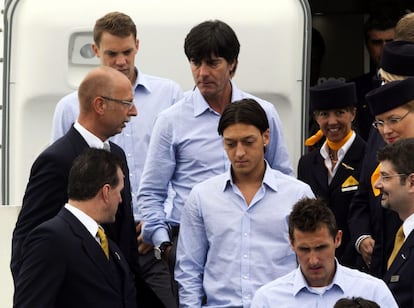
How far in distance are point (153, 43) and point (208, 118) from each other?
1218 mm

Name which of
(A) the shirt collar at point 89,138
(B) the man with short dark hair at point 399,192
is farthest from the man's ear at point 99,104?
(B) the man with short dark hair at point 399,192

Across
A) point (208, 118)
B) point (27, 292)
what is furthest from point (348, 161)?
point (27, 292)

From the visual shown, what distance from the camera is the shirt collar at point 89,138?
736cm

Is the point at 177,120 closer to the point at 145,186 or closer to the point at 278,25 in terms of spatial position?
the point at 145,186

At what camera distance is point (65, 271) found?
6672mm

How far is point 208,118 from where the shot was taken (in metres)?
8.17

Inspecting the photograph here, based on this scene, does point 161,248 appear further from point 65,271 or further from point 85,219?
point 65,271

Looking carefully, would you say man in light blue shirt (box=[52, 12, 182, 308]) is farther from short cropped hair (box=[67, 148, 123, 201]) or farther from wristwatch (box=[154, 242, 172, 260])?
short cropped hair (box=[67, 148, 123, 201])

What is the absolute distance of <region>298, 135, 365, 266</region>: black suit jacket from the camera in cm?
832

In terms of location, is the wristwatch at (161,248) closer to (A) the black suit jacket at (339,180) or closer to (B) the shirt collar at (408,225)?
(A) the black suit jacket at (339,180)

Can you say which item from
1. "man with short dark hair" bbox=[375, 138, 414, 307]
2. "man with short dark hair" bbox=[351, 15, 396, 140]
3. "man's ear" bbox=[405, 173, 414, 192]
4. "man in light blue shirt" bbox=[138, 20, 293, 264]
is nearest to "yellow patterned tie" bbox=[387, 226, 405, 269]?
"man with short dark hair" bbox=[375, 138, 414, 307]

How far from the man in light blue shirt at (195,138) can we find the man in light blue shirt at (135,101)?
0.23 meters

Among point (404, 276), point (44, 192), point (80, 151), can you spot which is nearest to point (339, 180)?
point (404, 276)

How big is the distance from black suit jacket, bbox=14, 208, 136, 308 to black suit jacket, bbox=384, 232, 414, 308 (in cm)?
119
